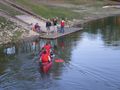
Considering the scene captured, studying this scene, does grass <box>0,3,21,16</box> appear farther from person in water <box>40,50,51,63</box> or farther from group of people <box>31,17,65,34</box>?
person in water <box>40,50,51,63</box>

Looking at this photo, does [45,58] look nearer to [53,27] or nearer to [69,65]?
[69,65]

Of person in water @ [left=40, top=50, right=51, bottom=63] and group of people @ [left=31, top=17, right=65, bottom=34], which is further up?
group of people @ [left=31, top=17, right=65, bottom=34]

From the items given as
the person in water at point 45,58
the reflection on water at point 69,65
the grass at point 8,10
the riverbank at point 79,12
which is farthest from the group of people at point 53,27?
the person in water at point 45,58

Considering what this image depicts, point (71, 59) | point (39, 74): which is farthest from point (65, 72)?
point (71, 59)

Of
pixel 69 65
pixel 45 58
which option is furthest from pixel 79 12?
pixel 45 58

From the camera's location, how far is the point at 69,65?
39.7 m

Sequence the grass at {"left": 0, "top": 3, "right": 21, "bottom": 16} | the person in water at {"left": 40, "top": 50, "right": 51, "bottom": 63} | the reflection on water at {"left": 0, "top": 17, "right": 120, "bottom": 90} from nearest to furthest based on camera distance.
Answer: the reflection on water at {"left": 0, "top": 17, "right": 120, "bottom": 90} < the person in water at {"left": 40, "top": 50, "right": 51, "bottom": 63} < the grass at {"left": 0, "top": 3, "right": 21, "bottom": 16}

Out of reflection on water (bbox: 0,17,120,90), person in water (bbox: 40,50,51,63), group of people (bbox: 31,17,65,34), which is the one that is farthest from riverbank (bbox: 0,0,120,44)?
person in water (bbox: 40,50,51,63)

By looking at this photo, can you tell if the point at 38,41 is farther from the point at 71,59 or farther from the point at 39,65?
the point at 39,65

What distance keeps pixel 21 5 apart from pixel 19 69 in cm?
3697

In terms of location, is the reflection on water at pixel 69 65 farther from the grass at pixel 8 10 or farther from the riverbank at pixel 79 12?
the grass at pixel 8 10

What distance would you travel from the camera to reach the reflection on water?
32.6m

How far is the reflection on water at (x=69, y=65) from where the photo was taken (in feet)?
107

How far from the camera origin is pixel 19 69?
1490 inches
